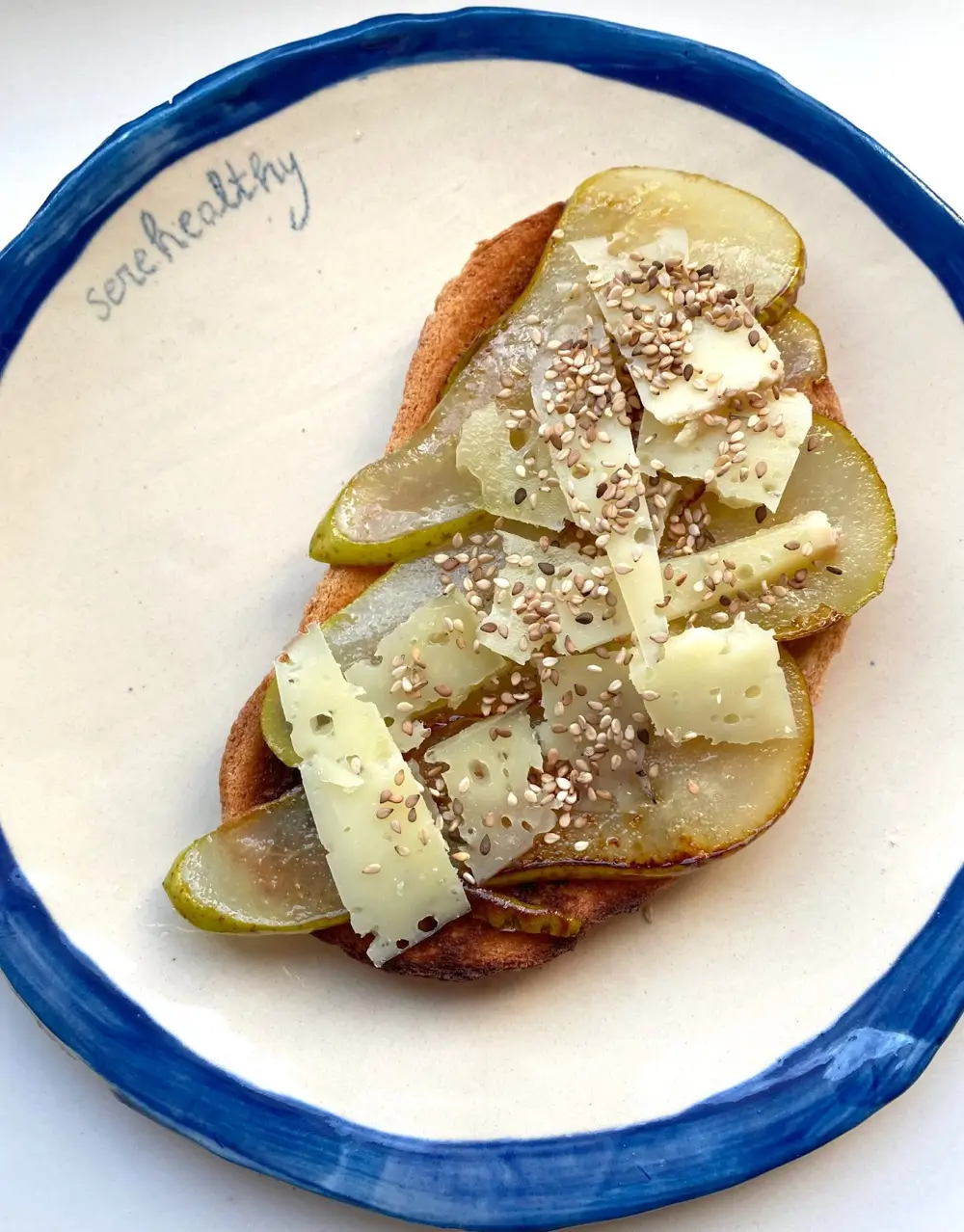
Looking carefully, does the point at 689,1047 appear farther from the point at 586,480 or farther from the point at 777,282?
the point at 777,282

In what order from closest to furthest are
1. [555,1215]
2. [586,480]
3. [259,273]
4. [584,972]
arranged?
[586,480] → [555,1215] → [584,972] → [259,273]

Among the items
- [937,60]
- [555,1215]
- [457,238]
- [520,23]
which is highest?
[520,23]

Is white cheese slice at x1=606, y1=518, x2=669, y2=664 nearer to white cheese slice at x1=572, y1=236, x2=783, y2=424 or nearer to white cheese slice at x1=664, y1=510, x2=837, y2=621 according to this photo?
white cheese slice at x1=664, y1=510, x2=837, y2=621

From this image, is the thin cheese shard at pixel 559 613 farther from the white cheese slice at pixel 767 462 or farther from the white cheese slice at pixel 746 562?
the white cheese slice at pixel 767 462

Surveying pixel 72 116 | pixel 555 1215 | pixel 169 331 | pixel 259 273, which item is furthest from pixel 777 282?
pixel 555 1215

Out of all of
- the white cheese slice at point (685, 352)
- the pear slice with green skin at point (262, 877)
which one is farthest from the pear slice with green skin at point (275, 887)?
the white cheese slice at point (685, 352)

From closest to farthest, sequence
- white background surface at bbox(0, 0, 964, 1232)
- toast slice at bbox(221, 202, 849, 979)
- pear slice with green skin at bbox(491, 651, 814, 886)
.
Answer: pear slice with green skin at bbox(491, 651, 814, 886) < toast slice at bbox(221, 202, 849, 979) < white background surface at bbox(0, 0, 964, 1232)

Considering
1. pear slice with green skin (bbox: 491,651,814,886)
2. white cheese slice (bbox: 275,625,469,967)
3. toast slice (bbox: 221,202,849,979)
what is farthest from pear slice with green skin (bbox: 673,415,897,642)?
white cheese slice (bbox: 275,625,469,967)
